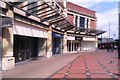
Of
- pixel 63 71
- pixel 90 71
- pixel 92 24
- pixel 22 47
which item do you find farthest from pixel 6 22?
pixel 92 24

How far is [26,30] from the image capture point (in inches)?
875

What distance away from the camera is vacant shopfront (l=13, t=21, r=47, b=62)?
20.8m

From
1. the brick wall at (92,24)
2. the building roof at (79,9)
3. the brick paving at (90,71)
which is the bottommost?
the brick paving at (90,71)

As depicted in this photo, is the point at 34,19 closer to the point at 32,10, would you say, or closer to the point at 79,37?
the point at 32,10

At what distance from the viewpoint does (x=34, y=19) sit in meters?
25.1

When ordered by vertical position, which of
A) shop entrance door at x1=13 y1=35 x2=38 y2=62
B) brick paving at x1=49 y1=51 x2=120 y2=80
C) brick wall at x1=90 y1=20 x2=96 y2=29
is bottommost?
brick paving at x1=49 y1=51 x2=120 y2=80

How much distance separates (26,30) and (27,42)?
3818mm

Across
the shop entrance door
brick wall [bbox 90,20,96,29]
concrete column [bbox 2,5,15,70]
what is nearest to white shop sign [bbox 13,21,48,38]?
the shop entrance door

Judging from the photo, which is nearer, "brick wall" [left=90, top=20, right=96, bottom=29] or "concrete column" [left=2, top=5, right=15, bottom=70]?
"concrete column" [left=2, top=5, right=15, bottom=70]

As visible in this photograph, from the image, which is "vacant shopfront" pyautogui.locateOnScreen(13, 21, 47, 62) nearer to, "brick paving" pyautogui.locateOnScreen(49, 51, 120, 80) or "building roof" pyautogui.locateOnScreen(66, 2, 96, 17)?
"brick paving" pyautogui.locateOnScreen(49, 51, 120, 80)

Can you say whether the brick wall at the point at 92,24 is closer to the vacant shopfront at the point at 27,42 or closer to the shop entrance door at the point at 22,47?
Answer: the vacant shopfront at the point at 27,42

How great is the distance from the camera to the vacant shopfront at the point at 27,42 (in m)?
20.8

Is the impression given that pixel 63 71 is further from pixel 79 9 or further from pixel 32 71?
pixel 79 9

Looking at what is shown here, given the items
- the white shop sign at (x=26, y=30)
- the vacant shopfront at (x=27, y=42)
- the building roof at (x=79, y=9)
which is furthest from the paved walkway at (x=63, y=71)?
the building roof at (x=79, y=9)
